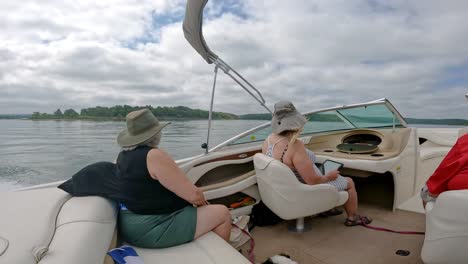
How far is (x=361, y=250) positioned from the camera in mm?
2055

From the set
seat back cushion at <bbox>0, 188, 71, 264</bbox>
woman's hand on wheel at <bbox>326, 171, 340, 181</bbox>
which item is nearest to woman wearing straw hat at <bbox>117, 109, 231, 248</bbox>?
seat back cushion at <bbox>0, 188, 71, 264</bbox>

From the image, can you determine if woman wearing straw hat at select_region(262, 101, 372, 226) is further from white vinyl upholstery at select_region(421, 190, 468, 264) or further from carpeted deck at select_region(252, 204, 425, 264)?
white vinyl upholstery at select_region(421, 190, 468, 264)

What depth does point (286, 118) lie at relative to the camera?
7.34 feet

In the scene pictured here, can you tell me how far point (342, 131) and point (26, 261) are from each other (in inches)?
134

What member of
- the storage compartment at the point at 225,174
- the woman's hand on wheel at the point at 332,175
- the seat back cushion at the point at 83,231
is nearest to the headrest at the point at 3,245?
the seat back cushion at the point at 83,231

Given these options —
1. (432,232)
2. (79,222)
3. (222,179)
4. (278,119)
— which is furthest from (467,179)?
(222,179)

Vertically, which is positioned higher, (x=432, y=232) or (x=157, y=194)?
(x=157, y=194)

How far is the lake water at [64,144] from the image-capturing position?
2.69 metres

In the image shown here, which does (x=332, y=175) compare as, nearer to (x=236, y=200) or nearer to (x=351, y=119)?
(x=236, y=200)

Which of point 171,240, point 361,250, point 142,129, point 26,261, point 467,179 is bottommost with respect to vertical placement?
point 361,250

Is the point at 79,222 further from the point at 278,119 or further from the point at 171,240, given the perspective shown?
the point at 278,119

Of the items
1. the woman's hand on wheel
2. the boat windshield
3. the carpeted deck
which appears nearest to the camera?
the carpeted deck

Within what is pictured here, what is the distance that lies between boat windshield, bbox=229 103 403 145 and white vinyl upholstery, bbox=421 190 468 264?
2328 mm

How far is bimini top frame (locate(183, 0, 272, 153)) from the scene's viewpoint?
5.97ft
